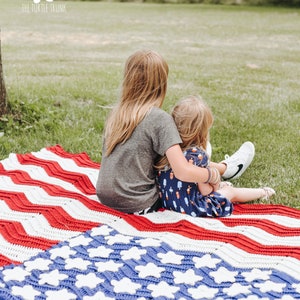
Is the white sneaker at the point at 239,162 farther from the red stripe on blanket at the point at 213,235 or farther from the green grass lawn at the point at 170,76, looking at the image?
the red stripe on blanket at the point at 213,235

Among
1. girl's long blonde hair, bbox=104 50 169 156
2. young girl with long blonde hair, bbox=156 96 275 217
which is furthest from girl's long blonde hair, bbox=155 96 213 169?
girl's long blonde hair, bbox=104 50 169 156

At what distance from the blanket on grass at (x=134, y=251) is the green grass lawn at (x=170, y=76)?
714 millimetres

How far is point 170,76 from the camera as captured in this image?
7.73 m

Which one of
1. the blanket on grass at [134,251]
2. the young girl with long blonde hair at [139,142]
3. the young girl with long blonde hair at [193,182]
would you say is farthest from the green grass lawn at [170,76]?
the young girl with long blonde hair at [139,142]

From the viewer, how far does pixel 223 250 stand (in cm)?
288

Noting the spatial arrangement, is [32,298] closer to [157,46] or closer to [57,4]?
[157,46]

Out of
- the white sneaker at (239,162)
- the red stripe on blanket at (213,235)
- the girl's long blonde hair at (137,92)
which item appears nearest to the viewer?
the red stripe on blanket at (213,235)

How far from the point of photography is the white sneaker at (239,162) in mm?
4043

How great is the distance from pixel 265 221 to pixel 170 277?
833 millimetres

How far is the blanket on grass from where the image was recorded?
98.3 inches

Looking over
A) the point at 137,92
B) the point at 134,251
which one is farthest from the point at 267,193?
the point at 134,251

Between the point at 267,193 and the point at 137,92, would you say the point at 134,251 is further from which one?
the point at 267,193

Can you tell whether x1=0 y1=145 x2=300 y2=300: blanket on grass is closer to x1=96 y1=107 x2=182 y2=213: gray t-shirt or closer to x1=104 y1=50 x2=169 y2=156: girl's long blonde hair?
x1=96 y1=107 x2=182 y2=213: gray t-shirt

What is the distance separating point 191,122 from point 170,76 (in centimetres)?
450
